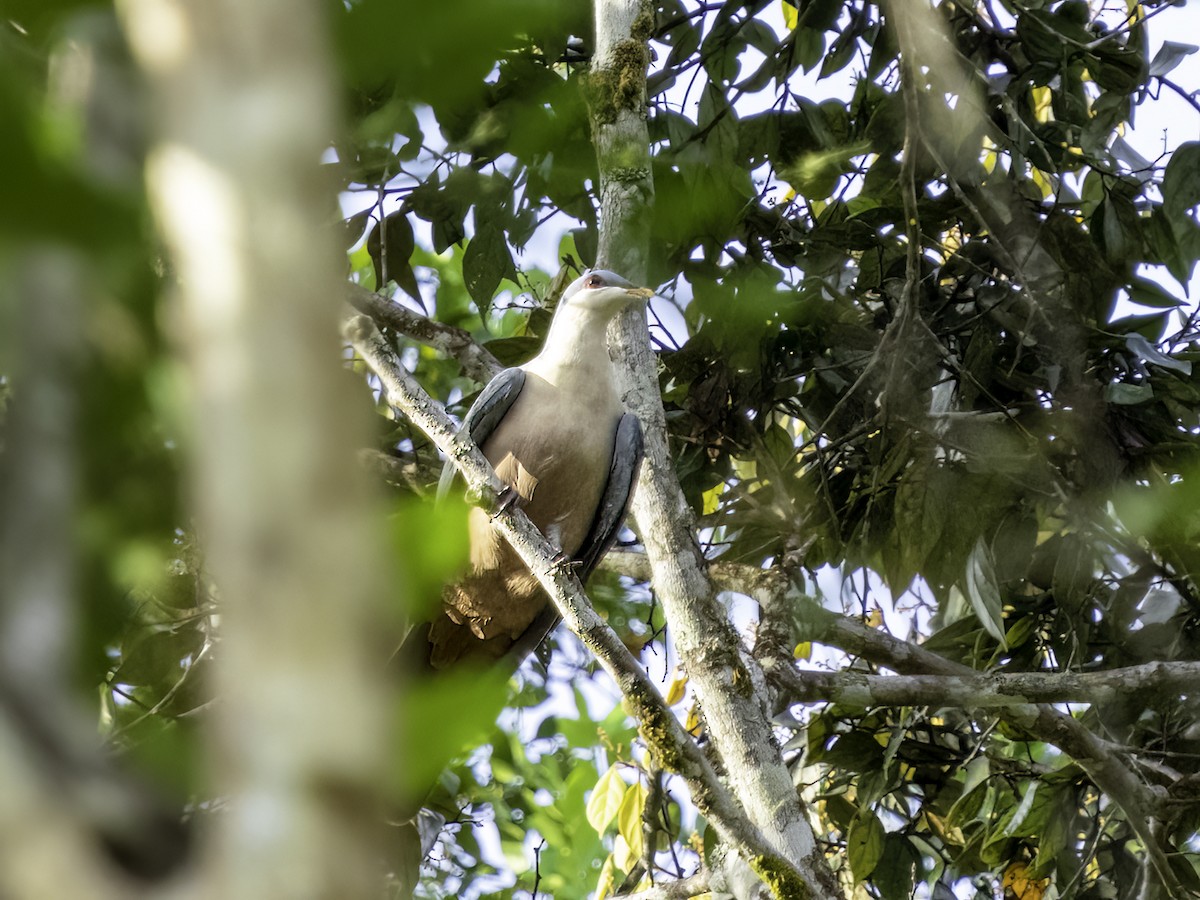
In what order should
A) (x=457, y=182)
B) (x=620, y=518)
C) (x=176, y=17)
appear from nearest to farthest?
(x=176, y=17) < (x=457, y=182) < (x=620, y=518)

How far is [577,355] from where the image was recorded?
13.3 feet

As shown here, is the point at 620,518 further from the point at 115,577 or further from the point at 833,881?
the point at 115,577

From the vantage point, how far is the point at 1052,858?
3.47 meters

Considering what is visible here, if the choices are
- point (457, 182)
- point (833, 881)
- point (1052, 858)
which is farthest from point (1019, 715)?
point (457, 182)

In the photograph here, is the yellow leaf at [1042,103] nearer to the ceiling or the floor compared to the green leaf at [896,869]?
nearer to the ceiling

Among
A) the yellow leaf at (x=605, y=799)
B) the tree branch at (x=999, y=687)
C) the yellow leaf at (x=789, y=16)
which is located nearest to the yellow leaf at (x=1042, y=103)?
the yellow leaf at (x=789, y=16)

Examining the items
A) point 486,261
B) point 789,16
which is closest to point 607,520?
point 486,261

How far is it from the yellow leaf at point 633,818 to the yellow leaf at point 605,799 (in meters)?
0.05

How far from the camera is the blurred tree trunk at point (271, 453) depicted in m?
0.38

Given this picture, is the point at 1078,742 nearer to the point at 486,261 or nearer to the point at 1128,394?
the point at 1128,394

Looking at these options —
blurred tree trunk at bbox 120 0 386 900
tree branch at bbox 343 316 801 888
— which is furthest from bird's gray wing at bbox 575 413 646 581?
blurred tree trunk at bbox 120 0 386 900

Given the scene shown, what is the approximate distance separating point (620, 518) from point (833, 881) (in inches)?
62.3

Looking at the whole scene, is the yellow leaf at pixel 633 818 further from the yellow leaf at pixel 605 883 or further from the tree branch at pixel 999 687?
the tree branch at pixel 999 687

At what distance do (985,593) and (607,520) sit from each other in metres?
A: 1.23
